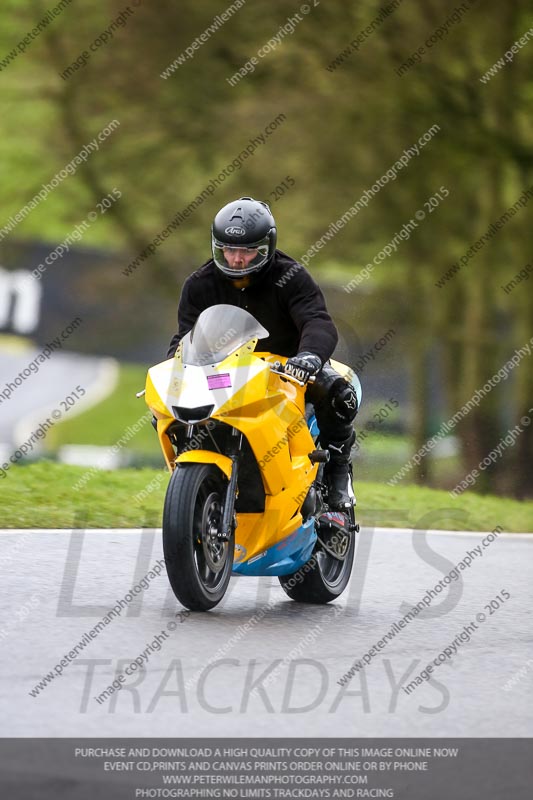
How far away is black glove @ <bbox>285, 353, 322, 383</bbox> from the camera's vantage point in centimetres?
727

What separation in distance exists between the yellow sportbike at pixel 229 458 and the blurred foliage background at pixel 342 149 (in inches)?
502

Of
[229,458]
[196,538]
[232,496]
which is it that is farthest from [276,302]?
[196,538]

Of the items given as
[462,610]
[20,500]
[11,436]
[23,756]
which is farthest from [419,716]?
[11,436]

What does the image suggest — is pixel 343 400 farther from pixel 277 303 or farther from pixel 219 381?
pixel 219 381

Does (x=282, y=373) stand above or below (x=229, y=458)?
above

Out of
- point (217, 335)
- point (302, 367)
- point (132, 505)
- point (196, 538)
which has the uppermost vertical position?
point (302, 367)

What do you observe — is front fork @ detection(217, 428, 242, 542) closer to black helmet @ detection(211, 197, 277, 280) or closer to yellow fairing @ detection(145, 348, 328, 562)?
yellow fairing @ detection(145, 348, 328, 562)

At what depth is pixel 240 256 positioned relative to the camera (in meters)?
7.51

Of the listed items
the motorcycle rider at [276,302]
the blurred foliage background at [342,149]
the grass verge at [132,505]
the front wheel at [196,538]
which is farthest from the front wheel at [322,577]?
the blurred foliage background at [342,149]

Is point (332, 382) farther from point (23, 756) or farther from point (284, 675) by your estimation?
point (23, 756)

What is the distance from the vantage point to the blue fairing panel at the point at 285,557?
292 inches

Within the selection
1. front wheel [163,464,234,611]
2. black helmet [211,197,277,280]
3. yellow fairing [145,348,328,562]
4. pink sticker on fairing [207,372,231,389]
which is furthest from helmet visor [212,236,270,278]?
front wheel [163,464,234,611]

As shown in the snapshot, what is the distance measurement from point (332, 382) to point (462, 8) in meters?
14.2

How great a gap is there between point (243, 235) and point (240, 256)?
11 cm
